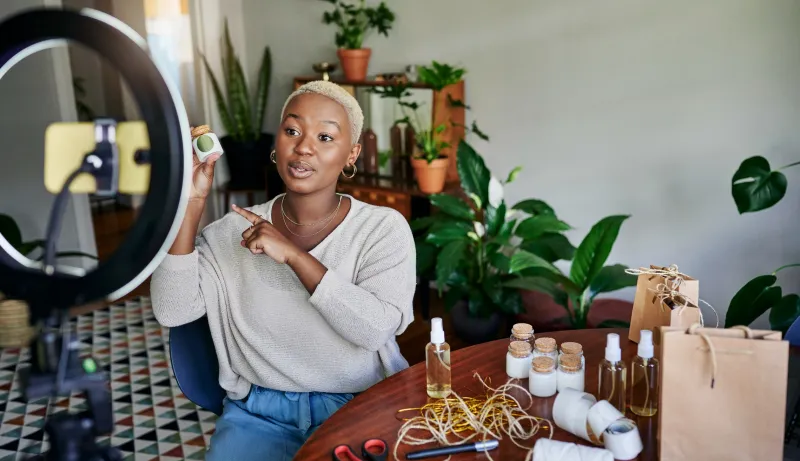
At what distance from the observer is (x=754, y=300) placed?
2328 mm

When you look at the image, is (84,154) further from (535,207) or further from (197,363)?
(535,207)

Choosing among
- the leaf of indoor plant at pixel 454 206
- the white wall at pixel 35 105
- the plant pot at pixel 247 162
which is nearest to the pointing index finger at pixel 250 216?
the leaf of indoor plant at pixel 454 206

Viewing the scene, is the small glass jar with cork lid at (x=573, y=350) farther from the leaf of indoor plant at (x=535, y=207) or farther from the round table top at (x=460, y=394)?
the leaf of indoor plant at (x=535, y=207)

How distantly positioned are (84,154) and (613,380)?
103 centimetres

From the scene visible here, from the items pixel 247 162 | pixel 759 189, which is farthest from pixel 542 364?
pixel 247 162

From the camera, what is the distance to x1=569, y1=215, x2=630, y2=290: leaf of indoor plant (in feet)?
8.25

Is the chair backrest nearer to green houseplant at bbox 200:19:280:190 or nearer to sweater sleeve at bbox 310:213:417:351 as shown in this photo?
sweater sleeve at bbox 310:213:417:351

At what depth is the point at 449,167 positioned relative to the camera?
3.80 m

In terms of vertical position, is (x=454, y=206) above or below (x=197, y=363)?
above

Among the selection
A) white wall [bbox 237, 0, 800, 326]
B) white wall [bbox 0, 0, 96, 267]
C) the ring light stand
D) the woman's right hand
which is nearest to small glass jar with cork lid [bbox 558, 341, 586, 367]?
the woman's right hand

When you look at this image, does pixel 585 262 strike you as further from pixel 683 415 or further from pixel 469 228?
pixel 683 415

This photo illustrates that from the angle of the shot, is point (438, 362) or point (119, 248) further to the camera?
point (438, 362)

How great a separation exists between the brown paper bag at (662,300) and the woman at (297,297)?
1.63 feet

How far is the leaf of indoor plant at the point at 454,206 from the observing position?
3.10m
